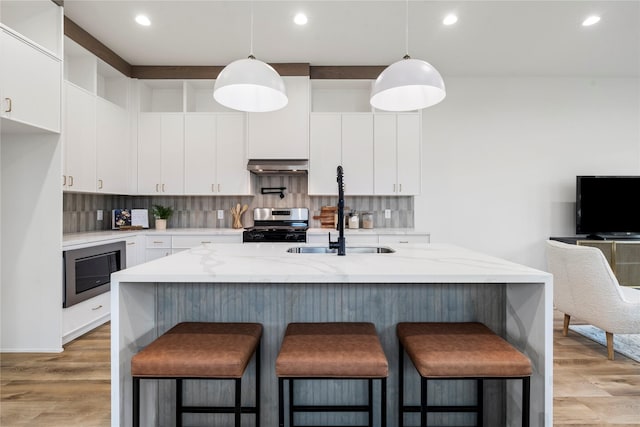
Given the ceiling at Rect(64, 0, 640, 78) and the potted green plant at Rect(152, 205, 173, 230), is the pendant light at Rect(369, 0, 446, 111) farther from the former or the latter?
the potted green plant at Rect(152, 205, 173, 230)

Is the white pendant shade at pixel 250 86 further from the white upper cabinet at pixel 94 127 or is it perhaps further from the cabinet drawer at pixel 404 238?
the cabinet drawer at pixel 404 238

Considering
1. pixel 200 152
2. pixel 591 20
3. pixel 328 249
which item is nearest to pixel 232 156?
pixel 200 152

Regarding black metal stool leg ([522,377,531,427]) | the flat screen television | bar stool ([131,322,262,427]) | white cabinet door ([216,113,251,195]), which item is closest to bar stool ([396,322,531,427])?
black metal stool leg ([522,377,531,427])

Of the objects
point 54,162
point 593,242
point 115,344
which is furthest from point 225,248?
point 593,242

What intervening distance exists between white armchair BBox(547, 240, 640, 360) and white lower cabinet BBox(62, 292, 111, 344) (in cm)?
401

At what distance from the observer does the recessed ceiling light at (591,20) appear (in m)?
3.14

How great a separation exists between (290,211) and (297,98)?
1329 mm

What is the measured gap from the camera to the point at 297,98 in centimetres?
402

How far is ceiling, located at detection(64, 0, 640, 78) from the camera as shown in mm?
2938

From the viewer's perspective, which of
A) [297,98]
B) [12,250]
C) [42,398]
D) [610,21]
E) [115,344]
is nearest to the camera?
[115,344]

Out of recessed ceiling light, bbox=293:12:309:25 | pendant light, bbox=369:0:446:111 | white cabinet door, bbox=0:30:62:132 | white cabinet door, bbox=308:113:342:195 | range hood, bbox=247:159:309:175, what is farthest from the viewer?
white cabinet door, bbox=308:113:342:195

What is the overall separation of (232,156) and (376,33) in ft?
6.63

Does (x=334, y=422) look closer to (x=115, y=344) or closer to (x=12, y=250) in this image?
(x=115, y=344)

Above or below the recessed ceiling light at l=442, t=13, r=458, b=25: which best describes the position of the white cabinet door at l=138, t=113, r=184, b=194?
below
